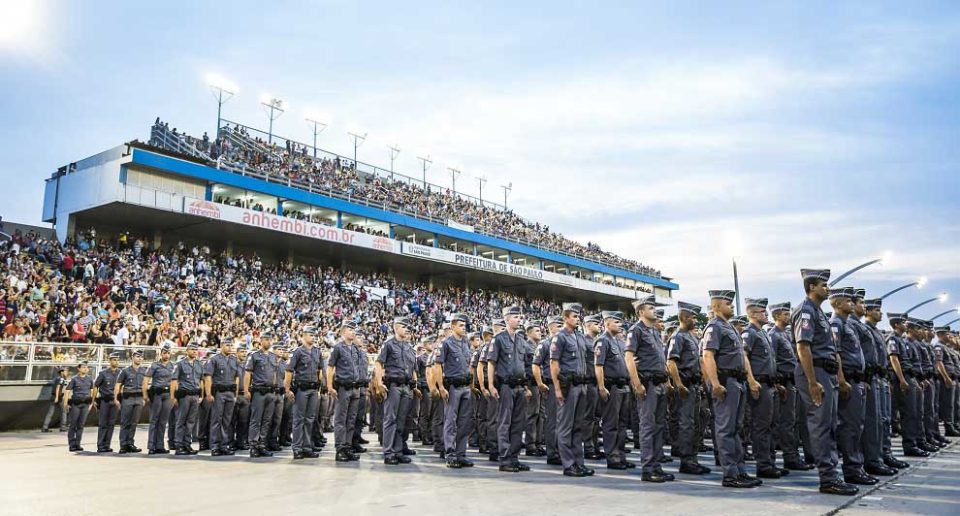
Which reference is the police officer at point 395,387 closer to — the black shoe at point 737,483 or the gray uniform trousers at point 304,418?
the gray uniform trousers at point 304,418

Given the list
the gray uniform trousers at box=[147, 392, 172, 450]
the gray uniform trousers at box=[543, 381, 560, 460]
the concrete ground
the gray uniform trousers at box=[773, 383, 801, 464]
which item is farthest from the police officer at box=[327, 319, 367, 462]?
the gray uniform trousers at box=[773, 383, 801, 464]

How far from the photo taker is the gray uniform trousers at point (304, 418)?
1098 centimetres

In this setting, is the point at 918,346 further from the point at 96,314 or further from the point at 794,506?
the point at 96,314

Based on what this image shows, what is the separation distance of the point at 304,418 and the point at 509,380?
3.57 m

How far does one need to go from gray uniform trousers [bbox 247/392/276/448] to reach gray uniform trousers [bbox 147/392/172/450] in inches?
73.8

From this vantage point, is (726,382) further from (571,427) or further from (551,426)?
(551,426)

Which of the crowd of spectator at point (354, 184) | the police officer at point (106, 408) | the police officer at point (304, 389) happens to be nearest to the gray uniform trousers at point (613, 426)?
the police officer at point (304, 389)

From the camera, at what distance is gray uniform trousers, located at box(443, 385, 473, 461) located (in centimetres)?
959

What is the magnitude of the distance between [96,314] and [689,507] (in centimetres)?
1869

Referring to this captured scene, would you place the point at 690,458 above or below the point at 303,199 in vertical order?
below

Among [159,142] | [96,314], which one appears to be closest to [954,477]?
[96,314]

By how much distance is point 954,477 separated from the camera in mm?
7531

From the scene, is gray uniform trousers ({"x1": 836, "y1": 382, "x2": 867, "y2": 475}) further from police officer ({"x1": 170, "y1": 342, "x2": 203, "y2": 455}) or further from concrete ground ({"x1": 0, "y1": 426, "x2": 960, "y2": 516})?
police officer ({"x1": 170, "y1": 342, "x2": 203, "y2": 455})

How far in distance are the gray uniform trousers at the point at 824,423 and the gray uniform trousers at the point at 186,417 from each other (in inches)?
404
